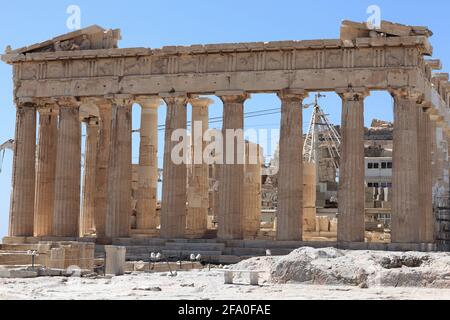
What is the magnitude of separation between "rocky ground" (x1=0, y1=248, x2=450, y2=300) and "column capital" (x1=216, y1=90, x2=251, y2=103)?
55.3 feet

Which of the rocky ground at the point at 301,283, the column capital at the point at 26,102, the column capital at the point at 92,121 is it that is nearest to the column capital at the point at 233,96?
the column capital at the point at 26,102

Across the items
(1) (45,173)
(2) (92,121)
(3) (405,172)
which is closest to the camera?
(3) (405,172)

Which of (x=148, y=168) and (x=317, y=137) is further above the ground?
(x=317, y=137)

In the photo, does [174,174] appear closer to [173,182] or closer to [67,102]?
[173,182]

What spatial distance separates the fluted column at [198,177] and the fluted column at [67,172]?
21.5 feet

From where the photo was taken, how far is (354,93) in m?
45.2

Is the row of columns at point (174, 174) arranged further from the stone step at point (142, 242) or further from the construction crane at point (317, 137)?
the construction crane at point (317, 137)

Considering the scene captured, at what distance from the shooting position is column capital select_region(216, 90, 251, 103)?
46.9 metres

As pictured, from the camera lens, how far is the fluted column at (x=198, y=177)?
5247 cm

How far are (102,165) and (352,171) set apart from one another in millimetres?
15994

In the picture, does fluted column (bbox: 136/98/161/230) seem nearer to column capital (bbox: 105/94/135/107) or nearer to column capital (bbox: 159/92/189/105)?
column capital (bbox: 105/94/135/107)

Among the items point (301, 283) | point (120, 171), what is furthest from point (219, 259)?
point (301, 283)

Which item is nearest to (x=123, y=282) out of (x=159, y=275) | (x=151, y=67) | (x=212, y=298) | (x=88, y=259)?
(x=159, y=275)
